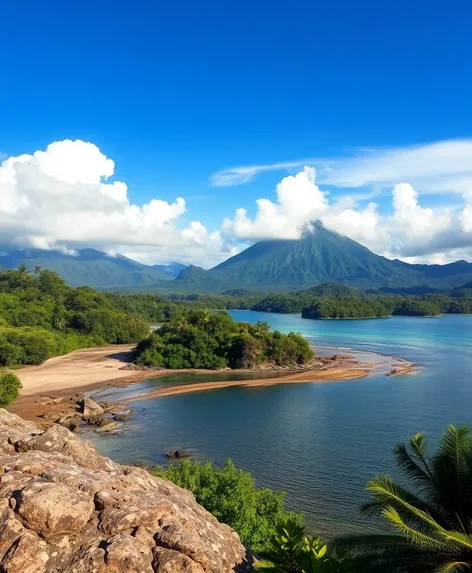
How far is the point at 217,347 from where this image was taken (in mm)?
74500

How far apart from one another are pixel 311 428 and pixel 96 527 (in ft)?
115

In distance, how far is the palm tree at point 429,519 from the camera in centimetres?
1018

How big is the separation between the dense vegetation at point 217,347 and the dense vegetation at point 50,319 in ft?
54.7

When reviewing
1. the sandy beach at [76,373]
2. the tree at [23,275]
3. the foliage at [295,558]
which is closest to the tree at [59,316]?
the sandy beach at [76,373]

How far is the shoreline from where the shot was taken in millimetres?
50562

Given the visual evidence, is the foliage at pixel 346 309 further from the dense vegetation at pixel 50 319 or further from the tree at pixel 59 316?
the tree at pixel 59 316

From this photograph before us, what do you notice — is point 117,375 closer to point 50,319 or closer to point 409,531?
point 50,319

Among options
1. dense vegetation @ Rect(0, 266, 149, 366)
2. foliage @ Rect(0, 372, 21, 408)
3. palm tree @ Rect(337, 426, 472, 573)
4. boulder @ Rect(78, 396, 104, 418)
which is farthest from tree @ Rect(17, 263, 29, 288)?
palm tree @ Rect(337, 426, 472, 573)

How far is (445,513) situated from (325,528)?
1235 centimetres

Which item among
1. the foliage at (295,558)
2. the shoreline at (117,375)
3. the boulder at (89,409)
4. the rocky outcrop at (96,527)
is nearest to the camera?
the rocky outcrop at (96,527)

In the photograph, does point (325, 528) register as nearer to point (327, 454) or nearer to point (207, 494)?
point (207, 494)

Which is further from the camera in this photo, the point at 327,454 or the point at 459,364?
the point at 459,364

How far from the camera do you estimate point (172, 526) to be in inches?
320

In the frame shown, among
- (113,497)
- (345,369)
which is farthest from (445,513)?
(345,369)
